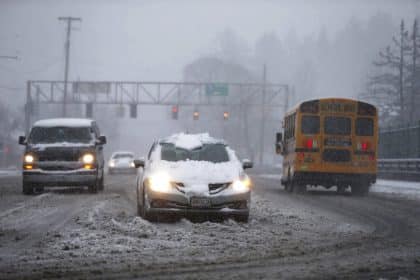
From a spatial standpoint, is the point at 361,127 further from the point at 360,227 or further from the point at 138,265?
the point at 138,265

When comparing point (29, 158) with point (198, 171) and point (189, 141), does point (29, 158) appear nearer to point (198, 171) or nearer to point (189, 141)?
point (189, 141)

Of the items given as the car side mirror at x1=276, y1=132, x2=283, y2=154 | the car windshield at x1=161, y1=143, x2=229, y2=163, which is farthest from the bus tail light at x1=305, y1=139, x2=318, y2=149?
the car windshield at x1=161, y1=143, x2=229, y2=163

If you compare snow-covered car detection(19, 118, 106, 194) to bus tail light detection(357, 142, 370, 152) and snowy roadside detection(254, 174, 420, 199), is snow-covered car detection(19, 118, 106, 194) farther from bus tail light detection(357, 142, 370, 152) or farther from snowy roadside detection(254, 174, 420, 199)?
snowy roadside detection(254, 174, 420, 199)

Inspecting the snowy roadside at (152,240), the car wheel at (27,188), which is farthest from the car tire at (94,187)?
the snowy roadside at (152,240)

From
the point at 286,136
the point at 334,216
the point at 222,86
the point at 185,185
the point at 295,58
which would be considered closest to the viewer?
the point at 185,185

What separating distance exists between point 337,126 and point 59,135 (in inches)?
341

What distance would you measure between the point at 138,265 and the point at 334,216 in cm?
833

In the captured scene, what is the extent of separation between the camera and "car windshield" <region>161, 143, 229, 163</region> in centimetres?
1534

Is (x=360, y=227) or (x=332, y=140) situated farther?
(x=332, y=140)

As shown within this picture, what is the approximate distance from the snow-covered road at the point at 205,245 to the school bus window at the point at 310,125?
942 cm

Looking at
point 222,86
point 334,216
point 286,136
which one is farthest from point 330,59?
point 334,216

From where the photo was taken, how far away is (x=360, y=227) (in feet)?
45.6

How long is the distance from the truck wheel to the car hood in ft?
41.9

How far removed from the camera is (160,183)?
14.1 m
